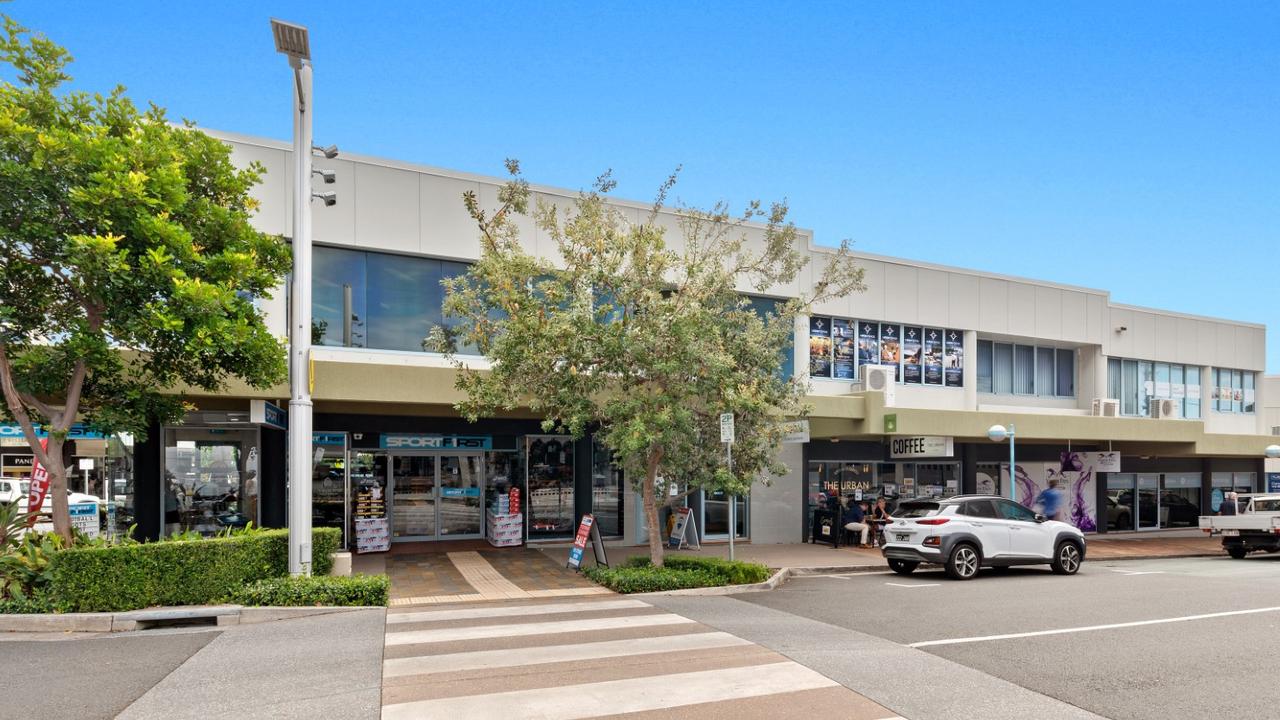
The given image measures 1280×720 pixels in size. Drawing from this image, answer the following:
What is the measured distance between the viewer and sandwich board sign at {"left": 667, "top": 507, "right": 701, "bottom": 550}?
66.1 ft

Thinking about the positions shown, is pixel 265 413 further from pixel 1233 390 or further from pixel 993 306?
pixel 1233 390

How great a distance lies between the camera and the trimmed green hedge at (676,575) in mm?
13047

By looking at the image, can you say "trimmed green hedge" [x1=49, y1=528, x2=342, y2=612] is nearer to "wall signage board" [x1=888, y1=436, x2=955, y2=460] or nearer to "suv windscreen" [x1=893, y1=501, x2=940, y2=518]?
"suv windscreen" [x1=893, y1=501, x2=940, y2=518]

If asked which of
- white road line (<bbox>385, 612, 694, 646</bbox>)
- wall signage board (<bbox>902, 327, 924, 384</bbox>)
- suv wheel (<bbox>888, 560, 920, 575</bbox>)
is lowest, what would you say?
suv wheel (<bbox>888, 560, 920, 575</bbox>)

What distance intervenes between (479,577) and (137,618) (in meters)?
5.67

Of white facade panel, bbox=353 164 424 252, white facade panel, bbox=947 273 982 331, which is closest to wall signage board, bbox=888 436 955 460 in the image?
white facade panel, bbox=947 273 982 331

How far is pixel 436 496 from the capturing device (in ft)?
63.0

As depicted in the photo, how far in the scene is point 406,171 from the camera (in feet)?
57.3

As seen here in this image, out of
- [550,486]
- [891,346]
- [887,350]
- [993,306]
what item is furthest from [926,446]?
[550,486]

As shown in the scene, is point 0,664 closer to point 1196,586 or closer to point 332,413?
point 332,413

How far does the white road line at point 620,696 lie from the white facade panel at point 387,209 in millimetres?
Answer: 11883

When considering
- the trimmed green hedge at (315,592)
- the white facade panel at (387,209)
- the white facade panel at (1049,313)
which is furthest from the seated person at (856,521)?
the trimmed green hedge at (315,592)

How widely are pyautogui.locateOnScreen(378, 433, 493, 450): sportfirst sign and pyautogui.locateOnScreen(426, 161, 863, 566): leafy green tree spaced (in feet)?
15.1

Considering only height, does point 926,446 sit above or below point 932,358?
below
